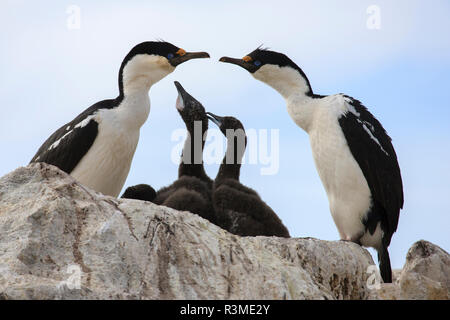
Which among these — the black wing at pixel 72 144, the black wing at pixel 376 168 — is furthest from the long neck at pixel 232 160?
the black wing at pixel 72 144

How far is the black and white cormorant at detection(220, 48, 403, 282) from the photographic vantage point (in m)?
8.10

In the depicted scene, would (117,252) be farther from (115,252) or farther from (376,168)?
(376,168)

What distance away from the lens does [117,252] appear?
15.7 ft

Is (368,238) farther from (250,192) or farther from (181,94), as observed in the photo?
(181,94)

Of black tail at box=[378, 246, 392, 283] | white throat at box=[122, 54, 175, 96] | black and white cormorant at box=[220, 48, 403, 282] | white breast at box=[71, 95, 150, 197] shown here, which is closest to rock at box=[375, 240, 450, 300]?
black tail at box=[378, 246, 392, 283]

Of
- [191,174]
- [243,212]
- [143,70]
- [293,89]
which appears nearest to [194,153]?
[191,174]

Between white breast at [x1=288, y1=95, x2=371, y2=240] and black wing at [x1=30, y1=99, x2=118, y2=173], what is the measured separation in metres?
2.26

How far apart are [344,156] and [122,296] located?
431cm

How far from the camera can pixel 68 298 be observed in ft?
13.4

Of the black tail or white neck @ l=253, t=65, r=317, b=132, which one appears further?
white neck @ l=253, t=65, r=317, b=132

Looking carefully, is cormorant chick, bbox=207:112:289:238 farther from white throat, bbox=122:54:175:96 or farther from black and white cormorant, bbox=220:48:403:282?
white throat, bbox=122:54:175:96

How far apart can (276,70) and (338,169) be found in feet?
4.63

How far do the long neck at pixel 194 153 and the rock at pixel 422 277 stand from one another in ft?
7.77

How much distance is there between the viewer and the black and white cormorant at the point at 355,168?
26.6ft
